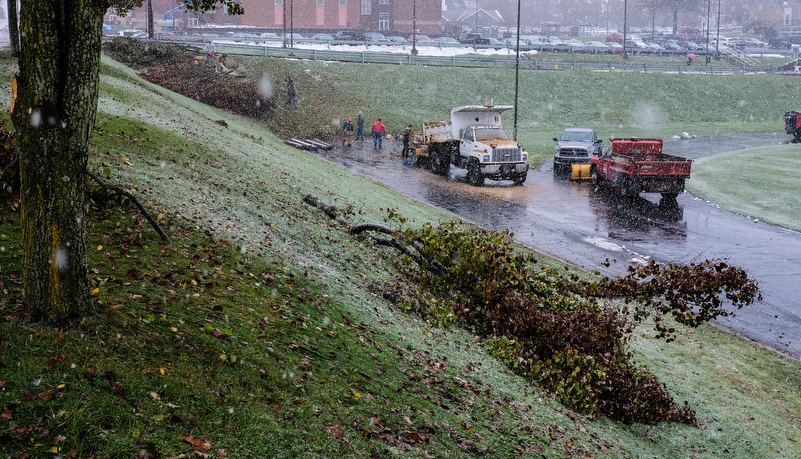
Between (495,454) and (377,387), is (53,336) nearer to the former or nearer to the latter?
(377,387)

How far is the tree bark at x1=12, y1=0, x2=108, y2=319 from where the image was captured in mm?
5562

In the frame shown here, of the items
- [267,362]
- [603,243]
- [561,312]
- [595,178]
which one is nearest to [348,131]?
[595,178]

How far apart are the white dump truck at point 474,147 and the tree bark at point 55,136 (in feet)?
70.2

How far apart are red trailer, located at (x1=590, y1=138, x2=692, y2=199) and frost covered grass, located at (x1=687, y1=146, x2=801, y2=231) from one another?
2.15 meters

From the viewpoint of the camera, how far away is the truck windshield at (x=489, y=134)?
1090 inches

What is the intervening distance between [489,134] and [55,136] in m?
23.4

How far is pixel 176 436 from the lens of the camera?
5215 millimetres

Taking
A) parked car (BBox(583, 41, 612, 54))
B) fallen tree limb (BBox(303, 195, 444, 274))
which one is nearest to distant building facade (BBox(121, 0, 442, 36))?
parked car (BBox(583, 41, 612, 54))

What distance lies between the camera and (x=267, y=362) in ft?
22.1

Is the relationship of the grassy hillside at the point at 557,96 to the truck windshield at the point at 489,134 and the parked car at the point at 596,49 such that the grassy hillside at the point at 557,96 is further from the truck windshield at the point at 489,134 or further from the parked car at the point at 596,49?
the parked car at the point at 596,49

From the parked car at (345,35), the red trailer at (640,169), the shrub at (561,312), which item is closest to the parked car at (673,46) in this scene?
the parked car at (345,35)

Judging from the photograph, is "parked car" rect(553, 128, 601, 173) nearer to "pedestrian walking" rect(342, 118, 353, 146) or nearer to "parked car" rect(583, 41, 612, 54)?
"pedestrian walking" rect(342, 118, 353, 146)

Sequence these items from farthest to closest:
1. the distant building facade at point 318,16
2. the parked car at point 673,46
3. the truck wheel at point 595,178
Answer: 1. the distant building facade at point 318,16
2. the parked car at point 673,46
3. the truck wheel at point 595,178

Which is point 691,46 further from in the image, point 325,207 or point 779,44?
point 325,207
